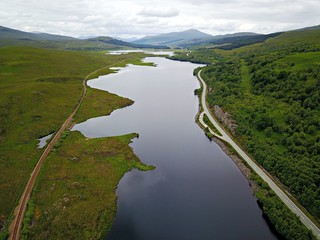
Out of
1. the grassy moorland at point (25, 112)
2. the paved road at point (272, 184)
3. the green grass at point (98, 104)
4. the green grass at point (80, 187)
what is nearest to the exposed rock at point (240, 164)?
the paved road at point (272, 184)

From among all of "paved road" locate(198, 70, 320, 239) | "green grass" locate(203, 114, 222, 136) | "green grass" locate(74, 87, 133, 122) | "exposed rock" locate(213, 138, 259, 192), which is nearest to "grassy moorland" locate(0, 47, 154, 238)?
"green grass" locate(74, 87, 133, 122)

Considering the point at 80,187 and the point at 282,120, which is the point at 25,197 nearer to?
the point at 80,187

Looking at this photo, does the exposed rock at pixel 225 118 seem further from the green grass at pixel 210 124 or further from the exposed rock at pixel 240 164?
the exposed rock at pixel 240 164

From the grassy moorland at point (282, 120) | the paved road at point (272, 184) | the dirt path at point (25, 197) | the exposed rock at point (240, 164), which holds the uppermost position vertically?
the grassy moorland at point (282, 120)

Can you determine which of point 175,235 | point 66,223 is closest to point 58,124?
point 66,223

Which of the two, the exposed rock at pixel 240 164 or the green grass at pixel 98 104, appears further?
the green grass at pixel 98 104

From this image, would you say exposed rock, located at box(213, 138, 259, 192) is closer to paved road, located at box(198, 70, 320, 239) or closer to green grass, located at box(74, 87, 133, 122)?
paved road, located at box(198, 70, 320, 239)
